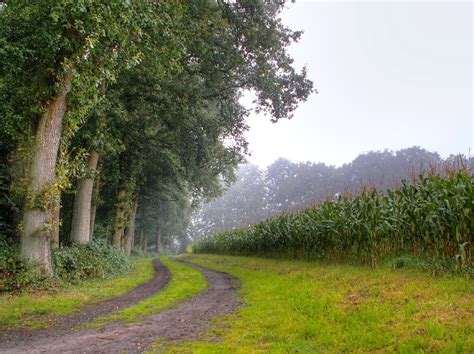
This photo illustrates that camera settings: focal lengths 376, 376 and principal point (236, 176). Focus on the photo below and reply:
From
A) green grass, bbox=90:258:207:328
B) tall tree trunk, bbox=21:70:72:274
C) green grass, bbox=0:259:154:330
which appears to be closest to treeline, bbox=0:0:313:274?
tall tree trunk, bbox=21:70:72:274

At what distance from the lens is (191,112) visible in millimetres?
20172

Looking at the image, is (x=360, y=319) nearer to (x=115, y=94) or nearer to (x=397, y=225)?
(x=397, y=225)

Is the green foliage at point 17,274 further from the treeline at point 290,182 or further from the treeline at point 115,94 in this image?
the treeline at point 290,182

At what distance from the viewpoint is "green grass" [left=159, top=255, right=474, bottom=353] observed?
5078 millimetres

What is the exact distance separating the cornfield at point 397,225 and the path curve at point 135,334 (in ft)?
17.2

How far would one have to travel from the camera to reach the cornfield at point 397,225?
8.82 meters

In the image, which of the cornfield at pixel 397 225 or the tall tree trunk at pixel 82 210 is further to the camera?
the tall tree trunk at pixel 82 210

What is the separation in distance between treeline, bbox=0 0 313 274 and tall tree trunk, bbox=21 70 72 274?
0.03 m

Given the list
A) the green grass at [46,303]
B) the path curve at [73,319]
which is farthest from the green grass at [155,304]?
the green grass at [46,303]

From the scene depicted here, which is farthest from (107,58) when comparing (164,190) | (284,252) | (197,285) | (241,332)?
(164,190)

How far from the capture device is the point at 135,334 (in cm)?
638

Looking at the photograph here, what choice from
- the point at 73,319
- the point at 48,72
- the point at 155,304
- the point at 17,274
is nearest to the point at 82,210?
the point at 17,274

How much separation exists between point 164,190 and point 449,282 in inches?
1075

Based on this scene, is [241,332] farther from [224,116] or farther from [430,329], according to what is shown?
[224,116]
